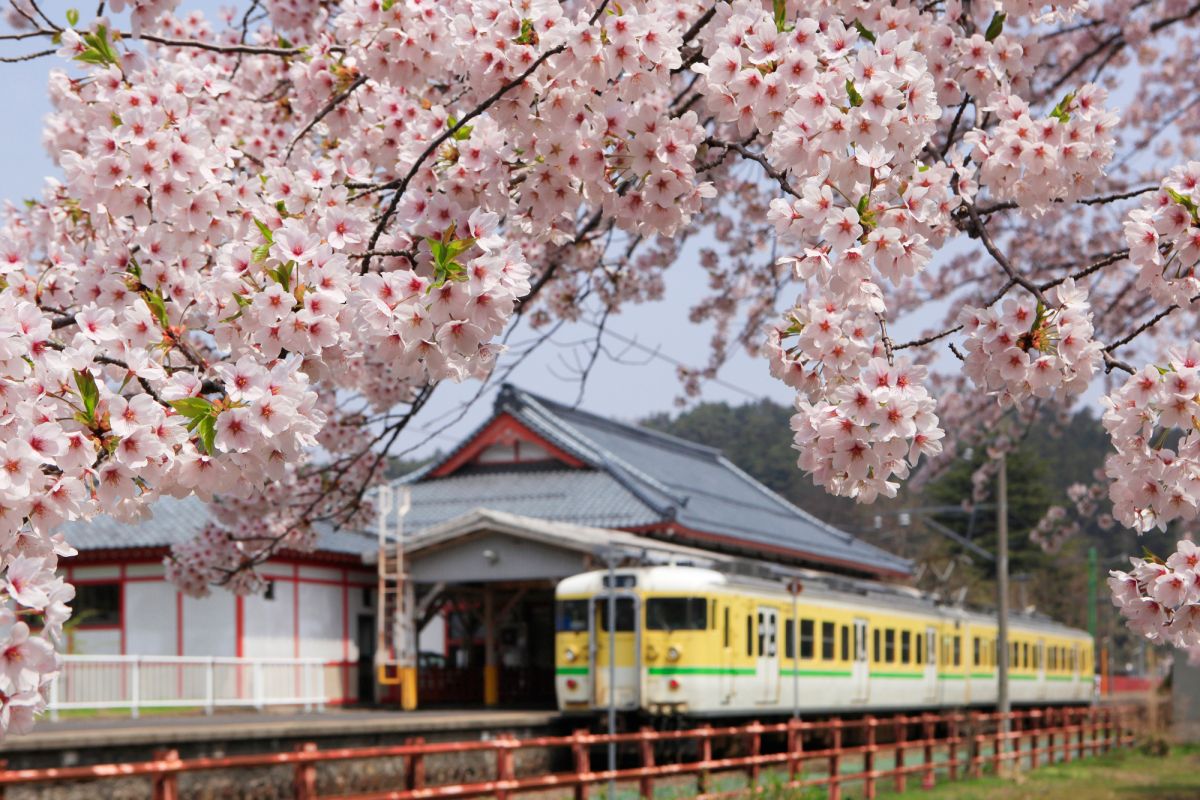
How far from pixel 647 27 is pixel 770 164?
1.68 ft

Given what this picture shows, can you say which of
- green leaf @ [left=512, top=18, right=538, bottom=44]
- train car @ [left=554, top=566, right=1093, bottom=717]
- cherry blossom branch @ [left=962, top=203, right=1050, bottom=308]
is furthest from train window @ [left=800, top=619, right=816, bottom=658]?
green leaf @ [left=512, top=18, right=538, bottom=44]

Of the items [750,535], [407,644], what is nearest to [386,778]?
[407,644]

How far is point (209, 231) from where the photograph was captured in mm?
4230

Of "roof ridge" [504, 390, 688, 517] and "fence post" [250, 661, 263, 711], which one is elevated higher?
"roof ridge" [504, 390, 688, 517]

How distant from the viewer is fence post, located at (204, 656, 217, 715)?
67.7 feet

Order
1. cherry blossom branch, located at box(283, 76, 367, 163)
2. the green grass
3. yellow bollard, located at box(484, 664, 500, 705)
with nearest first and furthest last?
cherry blossom branch, located at box(283, 76, 367, 163) → the green grass → yellow bollard, located at box(484, 664, 500, 705)

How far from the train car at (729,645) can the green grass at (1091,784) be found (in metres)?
2.78

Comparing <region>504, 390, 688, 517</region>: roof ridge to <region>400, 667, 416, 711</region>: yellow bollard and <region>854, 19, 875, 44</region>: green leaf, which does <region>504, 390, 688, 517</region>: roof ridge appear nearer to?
<region>400, 667, 416, 711</region>: yellow bollard

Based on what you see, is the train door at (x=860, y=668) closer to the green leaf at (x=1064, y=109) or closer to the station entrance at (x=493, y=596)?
the station entrance at (x=493, y=596)

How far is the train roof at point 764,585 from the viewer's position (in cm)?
1820

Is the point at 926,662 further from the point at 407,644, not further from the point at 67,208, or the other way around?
the point at 67,208

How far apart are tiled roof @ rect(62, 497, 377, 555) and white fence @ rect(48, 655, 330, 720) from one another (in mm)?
2014

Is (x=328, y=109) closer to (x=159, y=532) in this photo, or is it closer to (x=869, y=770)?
(x=869, y=770)

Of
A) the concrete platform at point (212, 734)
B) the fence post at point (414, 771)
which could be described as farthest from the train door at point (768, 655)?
the fence post at point (414, 771)
